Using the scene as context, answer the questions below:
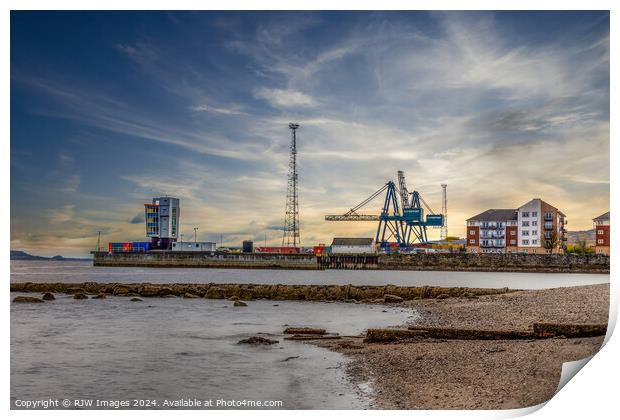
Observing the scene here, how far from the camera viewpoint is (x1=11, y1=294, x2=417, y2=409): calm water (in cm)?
926

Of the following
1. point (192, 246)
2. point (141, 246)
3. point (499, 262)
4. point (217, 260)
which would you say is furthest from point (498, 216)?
point (141, 246)

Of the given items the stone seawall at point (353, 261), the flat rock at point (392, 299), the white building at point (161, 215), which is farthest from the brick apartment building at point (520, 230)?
the flat rock at point (392, 299)

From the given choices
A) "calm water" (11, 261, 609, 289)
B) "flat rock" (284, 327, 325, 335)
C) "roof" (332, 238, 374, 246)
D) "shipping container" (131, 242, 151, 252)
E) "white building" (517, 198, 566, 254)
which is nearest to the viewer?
"flat rock" (284, 327, 325, 335)

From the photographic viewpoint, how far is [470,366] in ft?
Answer: 29.1

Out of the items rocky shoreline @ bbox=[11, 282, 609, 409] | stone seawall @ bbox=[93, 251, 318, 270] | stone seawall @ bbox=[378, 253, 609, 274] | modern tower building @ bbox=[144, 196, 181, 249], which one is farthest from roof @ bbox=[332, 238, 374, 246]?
rocky shoreline @ bbox=[11, 282, 609, 409]

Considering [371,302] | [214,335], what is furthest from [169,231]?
[214,335]

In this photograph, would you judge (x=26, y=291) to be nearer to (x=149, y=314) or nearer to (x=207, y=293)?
(x=207, y=293)

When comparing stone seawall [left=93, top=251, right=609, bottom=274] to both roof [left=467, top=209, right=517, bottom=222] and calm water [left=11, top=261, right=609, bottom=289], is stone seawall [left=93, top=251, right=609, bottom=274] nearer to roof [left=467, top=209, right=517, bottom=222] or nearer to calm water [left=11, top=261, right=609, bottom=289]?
calm water [left=11, top=261, right=609, bottom=289]

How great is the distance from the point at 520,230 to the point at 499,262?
27.6 ft

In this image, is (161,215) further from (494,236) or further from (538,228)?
(538,228)

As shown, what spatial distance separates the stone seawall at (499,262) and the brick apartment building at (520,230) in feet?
10.4

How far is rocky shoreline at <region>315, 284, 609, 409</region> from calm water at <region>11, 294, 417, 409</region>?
550 millimetres

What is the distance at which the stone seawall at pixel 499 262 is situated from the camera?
6150cm

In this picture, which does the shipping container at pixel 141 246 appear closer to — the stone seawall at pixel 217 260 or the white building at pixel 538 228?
the stone seawall at pixel 217 260
